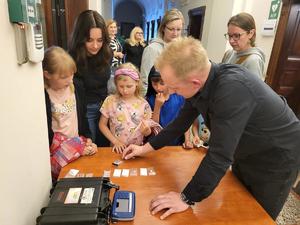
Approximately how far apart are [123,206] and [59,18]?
2.18 meters

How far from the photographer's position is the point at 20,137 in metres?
0.73

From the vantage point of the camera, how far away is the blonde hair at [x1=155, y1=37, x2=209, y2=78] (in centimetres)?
86

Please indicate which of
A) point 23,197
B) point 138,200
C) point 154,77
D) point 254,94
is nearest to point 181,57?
point 254,94

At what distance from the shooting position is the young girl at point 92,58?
5.23 feet

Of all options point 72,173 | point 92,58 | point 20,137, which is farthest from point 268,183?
point 92,58

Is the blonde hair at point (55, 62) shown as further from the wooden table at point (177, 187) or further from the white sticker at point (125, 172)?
the white sticker at point (125, 172)

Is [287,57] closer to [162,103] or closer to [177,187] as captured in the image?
[162,103]

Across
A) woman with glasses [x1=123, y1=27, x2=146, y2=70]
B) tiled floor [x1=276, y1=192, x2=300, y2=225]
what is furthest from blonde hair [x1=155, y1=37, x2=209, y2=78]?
woman with glasses [x1=123, y1=27, x2=146, y2=70]

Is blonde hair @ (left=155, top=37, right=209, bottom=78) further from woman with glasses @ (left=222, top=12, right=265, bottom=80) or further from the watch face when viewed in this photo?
woman with glasses @ (left=222, top=12, right=265, bottom=80)

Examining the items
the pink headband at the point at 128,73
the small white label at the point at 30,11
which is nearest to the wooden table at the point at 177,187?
the pink headband at the point at 128,73

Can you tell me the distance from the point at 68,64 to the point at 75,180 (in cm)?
59

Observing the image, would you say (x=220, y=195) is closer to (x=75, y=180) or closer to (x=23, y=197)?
(x=75, y=180)

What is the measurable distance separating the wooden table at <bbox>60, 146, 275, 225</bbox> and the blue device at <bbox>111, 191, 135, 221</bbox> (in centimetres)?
2

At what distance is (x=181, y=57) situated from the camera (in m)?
A: 0.86
